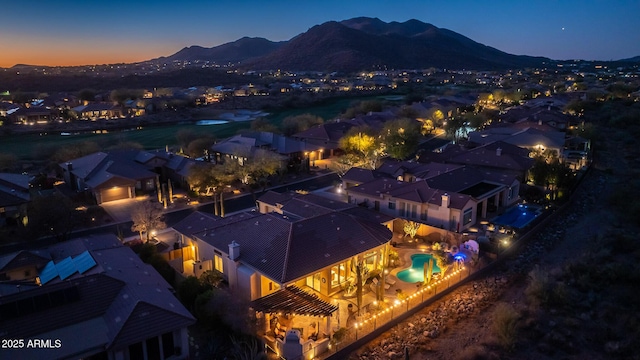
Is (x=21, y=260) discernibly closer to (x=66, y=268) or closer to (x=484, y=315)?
(x=66, y=268)

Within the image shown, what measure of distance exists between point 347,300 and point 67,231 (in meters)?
18.2

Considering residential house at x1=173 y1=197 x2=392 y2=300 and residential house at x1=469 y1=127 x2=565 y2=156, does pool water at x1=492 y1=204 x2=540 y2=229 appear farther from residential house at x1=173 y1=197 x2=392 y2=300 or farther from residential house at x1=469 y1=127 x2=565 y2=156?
residential house at x1=469 y1=127 x2=565 y2=156

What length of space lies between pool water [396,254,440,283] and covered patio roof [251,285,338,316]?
631 cm

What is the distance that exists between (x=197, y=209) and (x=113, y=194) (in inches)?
306

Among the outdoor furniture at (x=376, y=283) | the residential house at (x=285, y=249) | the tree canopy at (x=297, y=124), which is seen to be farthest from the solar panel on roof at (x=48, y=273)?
the tree canopy at (x=297, y=124)

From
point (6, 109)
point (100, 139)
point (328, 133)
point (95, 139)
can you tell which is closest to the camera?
point (328, 133)

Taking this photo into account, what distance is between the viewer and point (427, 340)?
1823 cm

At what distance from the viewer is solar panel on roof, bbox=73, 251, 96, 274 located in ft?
59.0

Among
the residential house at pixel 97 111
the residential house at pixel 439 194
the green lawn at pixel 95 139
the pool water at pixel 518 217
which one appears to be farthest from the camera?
the residential house at pixel 97 111

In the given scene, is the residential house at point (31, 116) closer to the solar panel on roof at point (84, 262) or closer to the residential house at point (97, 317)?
the solar panel on roof at point (84, 262)

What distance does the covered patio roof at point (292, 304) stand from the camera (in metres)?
17.0

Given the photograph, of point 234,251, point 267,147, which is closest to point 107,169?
point 267,147

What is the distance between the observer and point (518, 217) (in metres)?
31.0

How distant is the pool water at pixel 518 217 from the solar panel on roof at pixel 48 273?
2602cm
